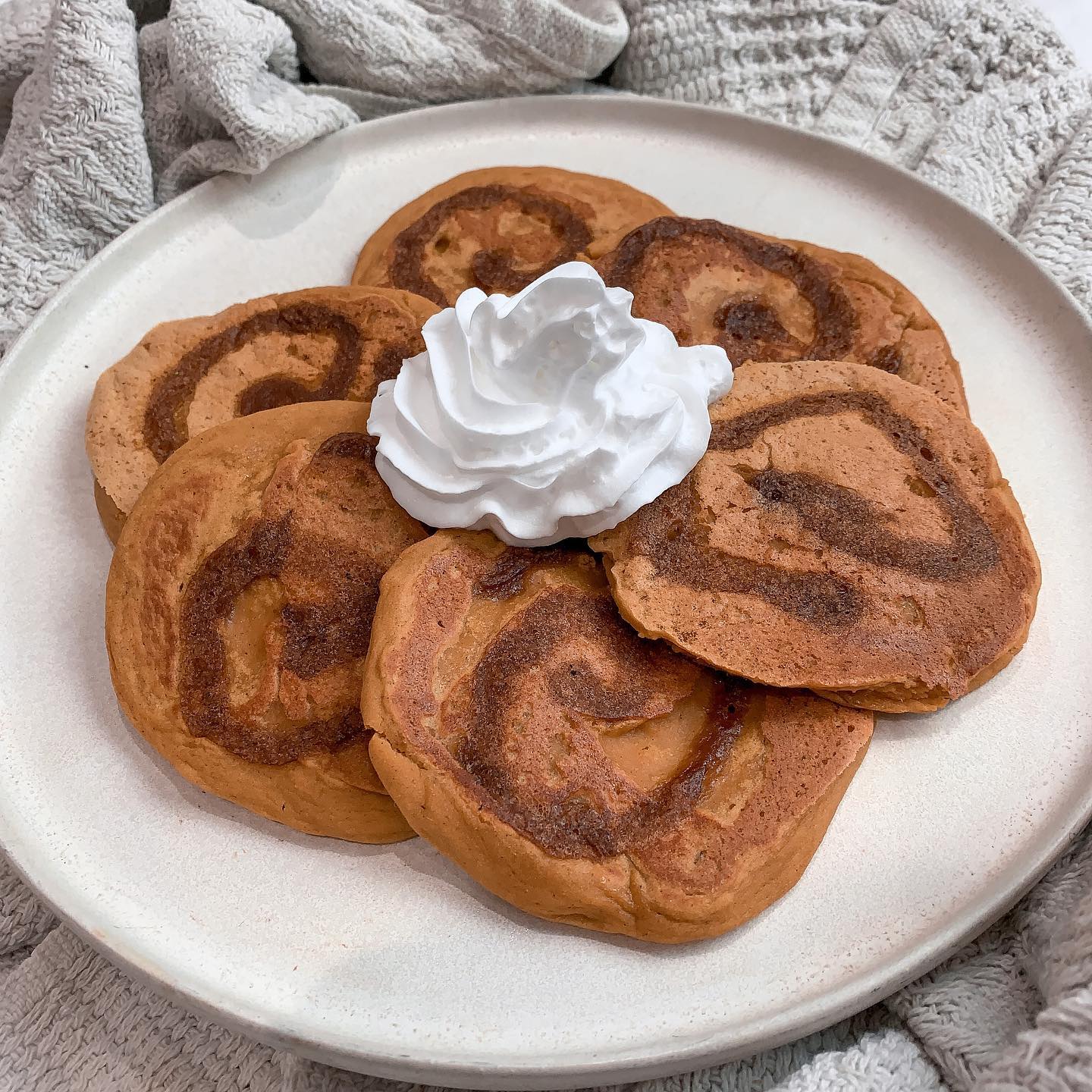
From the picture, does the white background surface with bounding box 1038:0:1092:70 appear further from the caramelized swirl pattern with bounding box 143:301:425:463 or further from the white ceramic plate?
the caramelized swirl pattern with bounding box 143:301:425:463

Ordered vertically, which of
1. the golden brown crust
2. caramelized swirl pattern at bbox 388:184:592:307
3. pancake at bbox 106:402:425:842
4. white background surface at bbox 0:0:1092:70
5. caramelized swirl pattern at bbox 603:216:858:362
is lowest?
the golden brown crust

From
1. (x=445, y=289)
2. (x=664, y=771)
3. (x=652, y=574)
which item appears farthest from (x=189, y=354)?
(x=664, y=771)

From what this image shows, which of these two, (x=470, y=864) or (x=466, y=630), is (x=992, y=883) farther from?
(x=466, y=630)

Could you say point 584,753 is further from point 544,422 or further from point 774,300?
point 774,300

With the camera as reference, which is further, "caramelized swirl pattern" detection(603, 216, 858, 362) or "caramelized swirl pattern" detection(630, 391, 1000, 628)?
"caramelized swirl pattern" detection(603, 216, 858, 362)

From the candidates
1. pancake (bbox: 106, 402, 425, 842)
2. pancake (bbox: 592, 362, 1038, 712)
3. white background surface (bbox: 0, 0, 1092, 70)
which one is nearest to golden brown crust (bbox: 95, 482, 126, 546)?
pancake (bbox: 106, 402, 425, 842)

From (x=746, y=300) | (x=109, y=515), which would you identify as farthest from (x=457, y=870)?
(x=746, y=300)
